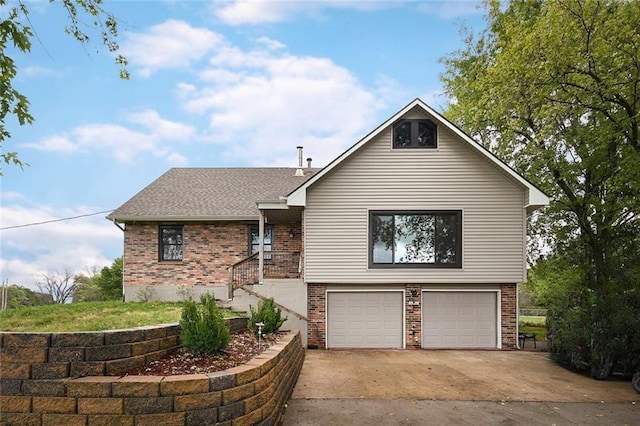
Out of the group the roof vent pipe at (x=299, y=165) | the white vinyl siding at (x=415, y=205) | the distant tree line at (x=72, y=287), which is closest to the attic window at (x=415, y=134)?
the white vinyl siding at (x=415, y=205)

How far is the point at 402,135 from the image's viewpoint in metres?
12.4

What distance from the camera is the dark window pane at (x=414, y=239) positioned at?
481 inches

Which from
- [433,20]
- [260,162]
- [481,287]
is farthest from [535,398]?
[260,162]

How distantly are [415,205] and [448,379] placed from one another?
17.2 feet

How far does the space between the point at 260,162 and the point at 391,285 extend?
1153 centimetres

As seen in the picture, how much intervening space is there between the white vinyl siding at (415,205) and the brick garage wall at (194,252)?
3.11m

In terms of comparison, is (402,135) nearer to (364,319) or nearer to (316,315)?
(364,319)

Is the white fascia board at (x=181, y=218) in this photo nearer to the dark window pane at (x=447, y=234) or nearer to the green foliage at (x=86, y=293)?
the dark window pane at (x=447, y=234)

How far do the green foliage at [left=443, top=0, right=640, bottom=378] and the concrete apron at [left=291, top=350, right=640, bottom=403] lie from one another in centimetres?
108

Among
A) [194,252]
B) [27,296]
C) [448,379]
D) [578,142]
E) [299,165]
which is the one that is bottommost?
[448,379]

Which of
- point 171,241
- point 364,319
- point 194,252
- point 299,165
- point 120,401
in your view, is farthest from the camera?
point 299,165

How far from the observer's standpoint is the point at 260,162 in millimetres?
21484

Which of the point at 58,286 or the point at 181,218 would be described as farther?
the point at 58,286

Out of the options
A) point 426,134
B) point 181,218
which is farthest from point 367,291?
point 181,218
